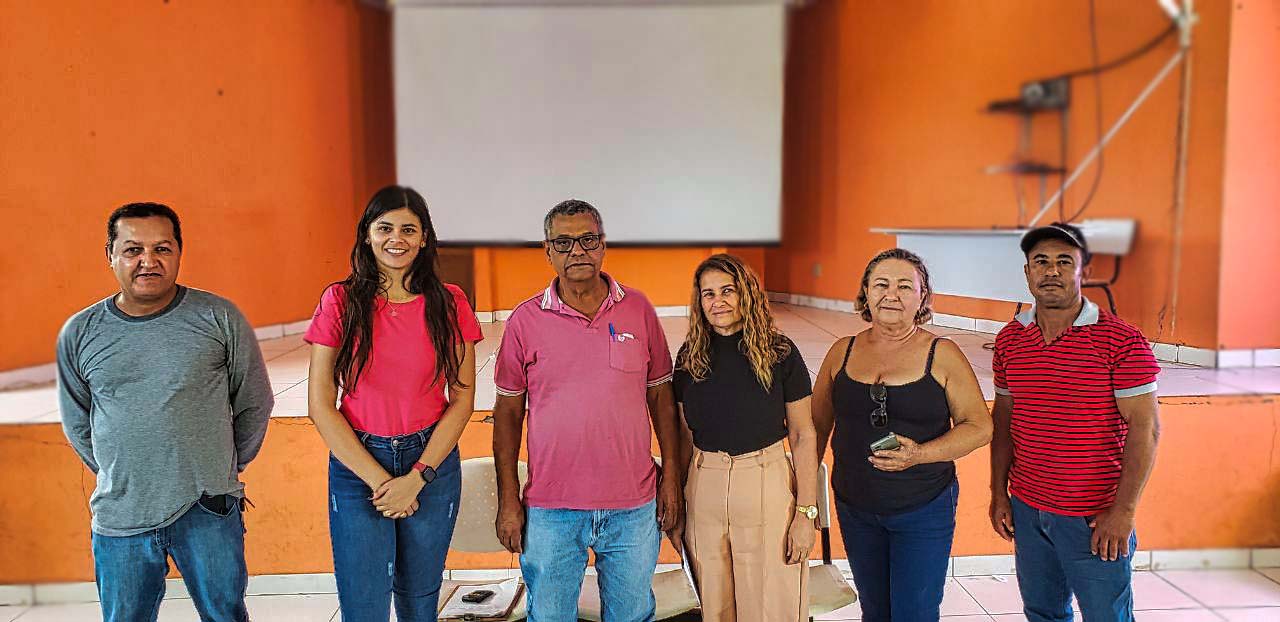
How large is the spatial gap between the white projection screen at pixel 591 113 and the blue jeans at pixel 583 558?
4588mm

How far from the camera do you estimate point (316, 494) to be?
108 inches

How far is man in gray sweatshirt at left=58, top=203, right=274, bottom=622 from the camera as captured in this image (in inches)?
61.2

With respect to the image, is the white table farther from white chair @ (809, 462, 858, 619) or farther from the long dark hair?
the long dark hair

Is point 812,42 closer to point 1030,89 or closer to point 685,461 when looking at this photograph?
point 1030,89

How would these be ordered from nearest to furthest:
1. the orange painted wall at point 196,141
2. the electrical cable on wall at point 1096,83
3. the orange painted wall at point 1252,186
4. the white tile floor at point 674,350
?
1. the white tile floor at point 674,350
2. the orange painted wall at point 1252,186
3. the orange painted wall at point 196,141
4. the electrical cable on wall at point 1096,83

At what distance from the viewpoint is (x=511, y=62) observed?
6.02 meters

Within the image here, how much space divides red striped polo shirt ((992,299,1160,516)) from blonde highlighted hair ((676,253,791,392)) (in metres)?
0.53

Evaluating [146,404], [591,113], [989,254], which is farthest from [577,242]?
[591,113]

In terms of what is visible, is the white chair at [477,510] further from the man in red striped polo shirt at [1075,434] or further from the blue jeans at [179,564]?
the man in red striped polo shirt at [1075,434]

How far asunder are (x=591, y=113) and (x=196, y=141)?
2713mm

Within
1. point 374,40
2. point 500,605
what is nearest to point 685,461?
point 500,605

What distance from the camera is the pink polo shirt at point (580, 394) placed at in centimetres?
161

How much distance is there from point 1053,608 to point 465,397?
1345 mm

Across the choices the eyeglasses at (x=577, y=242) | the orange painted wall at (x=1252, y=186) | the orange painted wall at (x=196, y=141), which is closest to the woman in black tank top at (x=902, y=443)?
the eyeglasses at (x=577, y=242)
